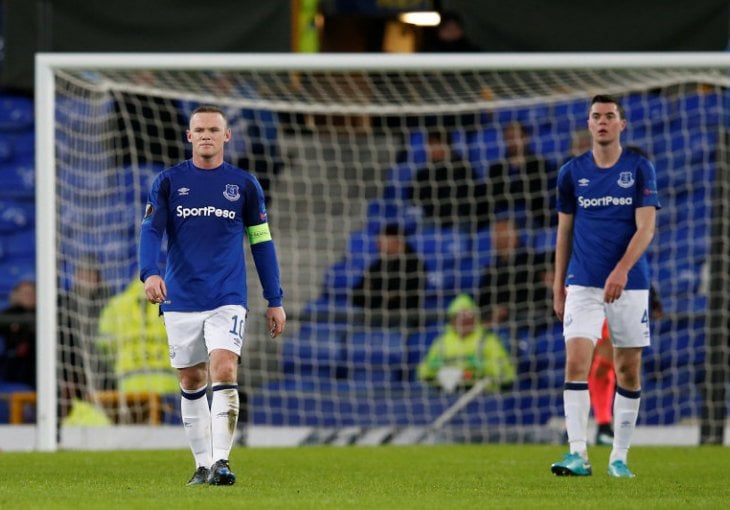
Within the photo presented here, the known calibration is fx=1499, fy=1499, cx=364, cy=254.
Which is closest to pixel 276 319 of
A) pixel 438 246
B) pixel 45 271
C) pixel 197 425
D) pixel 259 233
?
pixel 259 233

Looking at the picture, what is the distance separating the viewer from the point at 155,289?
20.7ft

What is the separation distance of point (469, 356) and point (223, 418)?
18.0 ft

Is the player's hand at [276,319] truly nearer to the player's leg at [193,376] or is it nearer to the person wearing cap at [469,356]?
the player's leg at [193,376]

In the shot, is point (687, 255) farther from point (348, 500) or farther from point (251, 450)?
point (348, 500)

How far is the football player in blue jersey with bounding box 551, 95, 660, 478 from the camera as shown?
7250mm

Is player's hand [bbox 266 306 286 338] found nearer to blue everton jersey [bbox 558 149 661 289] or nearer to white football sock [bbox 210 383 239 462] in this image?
white football sock [bbox 210 383 239 462]

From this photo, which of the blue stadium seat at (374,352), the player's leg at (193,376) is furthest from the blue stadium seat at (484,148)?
the player's leg at (193,376)

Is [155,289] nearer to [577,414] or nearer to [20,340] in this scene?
[577,414]

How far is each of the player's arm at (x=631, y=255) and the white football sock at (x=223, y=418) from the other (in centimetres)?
187

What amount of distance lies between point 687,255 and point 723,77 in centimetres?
179

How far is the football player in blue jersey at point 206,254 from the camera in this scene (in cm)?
661

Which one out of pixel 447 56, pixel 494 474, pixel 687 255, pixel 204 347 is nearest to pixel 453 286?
pixel 687 255

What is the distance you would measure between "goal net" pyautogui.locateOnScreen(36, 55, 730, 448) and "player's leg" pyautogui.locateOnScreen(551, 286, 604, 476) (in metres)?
3.54

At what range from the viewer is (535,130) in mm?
13031
